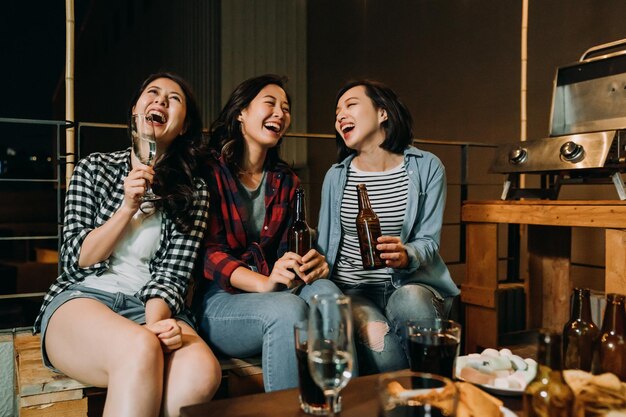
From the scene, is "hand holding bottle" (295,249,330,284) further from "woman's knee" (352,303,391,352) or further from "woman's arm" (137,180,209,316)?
"woman's arm" (137,180,209,316)

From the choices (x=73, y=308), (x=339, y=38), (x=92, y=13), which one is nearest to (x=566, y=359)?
(x=73, y=308)

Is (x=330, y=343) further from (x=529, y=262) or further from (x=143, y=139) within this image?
(x=529, y=262)

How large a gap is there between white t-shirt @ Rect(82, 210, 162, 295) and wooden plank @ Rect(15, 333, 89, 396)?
255 mm

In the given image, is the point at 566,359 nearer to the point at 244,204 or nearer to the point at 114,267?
the point at 244,204

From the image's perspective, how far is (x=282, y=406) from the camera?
94 cm

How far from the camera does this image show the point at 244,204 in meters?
1.81

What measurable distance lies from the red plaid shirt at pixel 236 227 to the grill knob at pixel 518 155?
3.43 feet

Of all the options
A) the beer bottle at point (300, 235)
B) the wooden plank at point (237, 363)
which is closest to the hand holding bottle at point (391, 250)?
the beer bottle at point (300, 235)

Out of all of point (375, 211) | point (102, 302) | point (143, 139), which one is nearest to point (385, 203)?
point (375, 211)

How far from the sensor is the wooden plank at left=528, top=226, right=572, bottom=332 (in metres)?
2.61

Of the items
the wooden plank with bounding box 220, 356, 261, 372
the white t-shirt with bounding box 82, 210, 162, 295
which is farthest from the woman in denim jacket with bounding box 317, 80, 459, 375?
the white t-shirt with bounding box 82, 210, 162, 295

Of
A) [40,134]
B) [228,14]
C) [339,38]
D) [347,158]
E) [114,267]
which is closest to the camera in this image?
[114,267]

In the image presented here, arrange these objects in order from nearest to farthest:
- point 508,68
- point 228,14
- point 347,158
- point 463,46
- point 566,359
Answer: point 566,359 < point 347,158 < point 508,68 < point 463,46 < point 228,14

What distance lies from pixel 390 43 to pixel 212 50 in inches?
68.7
